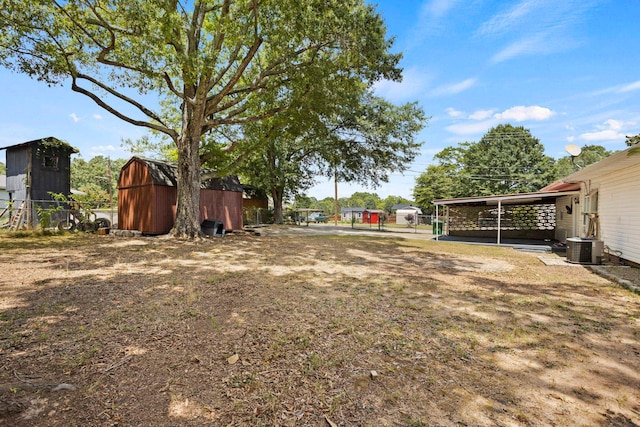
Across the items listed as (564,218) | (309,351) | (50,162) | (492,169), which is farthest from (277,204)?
(492,169)

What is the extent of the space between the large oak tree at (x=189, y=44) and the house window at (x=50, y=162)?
761 centimetres

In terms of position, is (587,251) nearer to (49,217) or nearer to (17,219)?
(49,217)

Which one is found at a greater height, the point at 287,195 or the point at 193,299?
the point at 287,195

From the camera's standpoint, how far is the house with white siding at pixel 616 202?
7148 millimetres

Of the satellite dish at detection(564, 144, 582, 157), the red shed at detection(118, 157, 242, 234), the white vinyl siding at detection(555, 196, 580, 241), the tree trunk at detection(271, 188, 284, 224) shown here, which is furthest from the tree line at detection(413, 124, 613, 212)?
the red shed at detection(118, 157, 242, 234)

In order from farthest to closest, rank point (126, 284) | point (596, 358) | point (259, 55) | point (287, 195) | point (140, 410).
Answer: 1. point (287, 195)
2. point (259, 55)
3. point (126, 284)
4. point (596, 358)
5. point (140, 410)

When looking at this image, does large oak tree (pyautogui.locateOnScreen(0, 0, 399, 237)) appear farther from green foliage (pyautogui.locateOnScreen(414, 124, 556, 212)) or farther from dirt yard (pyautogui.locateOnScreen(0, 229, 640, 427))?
green foliage (pyautogui.locateOnScreen(414, 124, 556, 212))

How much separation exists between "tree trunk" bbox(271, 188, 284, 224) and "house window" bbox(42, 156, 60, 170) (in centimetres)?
1354

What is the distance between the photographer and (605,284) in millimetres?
5793

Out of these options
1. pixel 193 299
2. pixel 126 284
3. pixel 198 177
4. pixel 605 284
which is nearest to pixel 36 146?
pixel 198 177

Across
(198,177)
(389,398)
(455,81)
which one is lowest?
(389,398)

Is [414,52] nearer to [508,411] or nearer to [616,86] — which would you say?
[616,86]

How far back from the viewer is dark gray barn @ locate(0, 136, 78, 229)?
14.5 meters

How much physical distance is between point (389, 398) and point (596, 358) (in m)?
2.26
